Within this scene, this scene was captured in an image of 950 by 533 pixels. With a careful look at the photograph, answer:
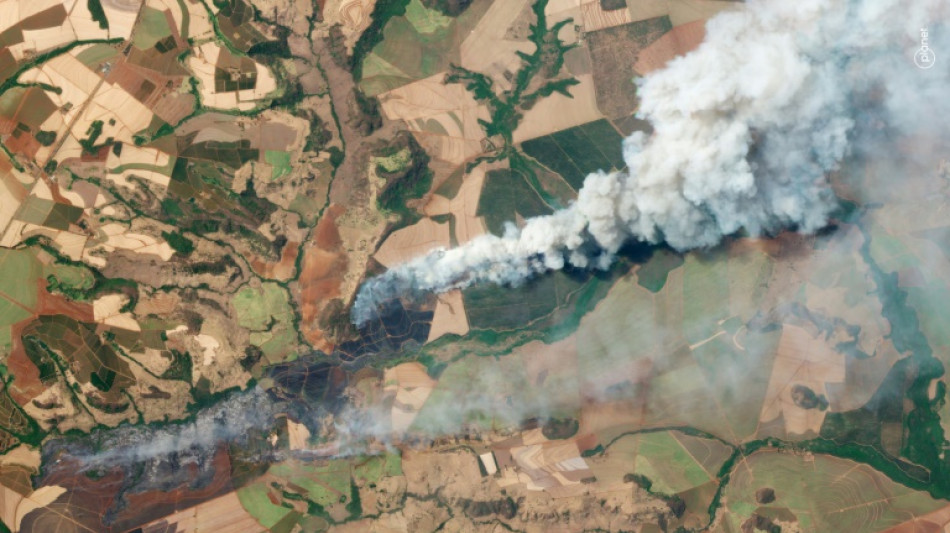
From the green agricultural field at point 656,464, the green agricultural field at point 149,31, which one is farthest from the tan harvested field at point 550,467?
the green agricultural field at point 149,31

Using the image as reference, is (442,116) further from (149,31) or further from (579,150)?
(149,31)

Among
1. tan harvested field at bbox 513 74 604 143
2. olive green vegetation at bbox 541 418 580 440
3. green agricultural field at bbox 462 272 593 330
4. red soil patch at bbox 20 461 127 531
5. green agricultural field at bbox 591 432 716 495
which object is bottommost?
green agricultural field at bbox 591 432 716 495

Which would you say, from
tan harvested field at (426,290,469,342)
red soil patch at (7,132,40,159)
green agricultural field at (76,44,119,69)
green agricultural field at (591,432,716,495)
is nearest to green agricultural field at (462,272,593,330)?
tan harvested field at (426,290,469,342)

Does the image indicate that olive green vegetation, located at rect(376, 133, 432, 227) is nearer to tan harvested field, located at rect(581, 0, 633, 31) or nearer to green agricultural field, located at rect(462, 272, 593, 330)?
green agricultural field, located at rect(462, 272, 593, 330)

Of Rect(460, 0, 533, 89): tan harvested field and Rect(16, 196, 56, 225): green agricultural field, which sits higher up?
Rect(460, 0, 533, 89): tan harvested field

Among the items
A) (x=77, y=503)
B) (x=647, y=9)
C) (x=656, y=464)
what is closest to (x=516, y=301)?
(x=656, y=464)

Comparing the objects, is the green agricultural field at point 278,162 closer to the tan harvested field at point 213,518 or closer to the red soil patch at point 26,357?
the red soil patch at point 26,357

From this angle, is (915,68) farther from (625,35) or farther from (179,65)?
(179,65)
